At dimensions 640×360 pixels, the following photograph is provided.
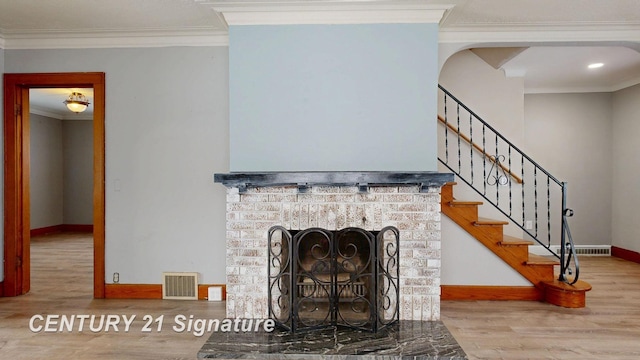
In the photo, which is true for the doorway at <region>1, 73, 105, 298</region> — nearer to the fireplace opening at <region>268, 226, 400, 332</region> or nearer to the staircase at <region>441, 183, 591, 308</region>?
the fireplace opening at <region>268, 226, 400, 332</region>

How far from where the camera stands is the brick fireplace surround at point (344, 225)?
307 centimetres

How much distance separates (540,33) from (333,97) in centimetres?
203

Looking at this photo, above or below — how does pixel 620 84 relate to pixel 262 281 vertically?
above

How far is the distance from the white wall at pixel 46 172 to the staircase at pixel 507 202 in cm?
791

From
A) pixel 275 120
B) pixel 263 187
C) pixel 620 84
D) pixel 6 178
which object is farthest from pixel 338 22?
pixel 620 84

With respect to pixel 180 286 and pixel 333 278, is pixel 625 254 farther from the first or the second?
pixel 180 286

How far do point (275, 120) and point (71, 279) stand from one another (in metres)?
3.14

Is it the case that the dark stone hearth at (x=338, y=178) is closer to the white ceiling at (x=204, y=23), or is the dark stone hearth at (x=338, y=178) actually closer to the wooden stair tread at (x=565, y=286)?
the white ceiling at (x=204, y=23)

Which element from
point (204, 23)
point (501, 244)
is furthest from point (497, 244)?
point (204, 23)

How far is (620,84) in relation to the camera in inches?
222

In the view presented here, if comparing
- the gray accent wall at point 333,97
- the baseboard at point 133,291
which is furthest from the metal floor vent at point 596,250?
the baseboard at point 133,291

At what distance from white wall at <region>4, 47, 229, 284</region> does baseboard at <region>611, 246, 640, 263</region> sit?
5.41 metres

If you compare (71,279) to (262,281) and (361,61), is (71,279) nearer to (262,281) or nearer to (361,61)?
(262,281)

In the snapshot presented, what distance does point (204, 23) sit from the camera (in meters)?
3.49
